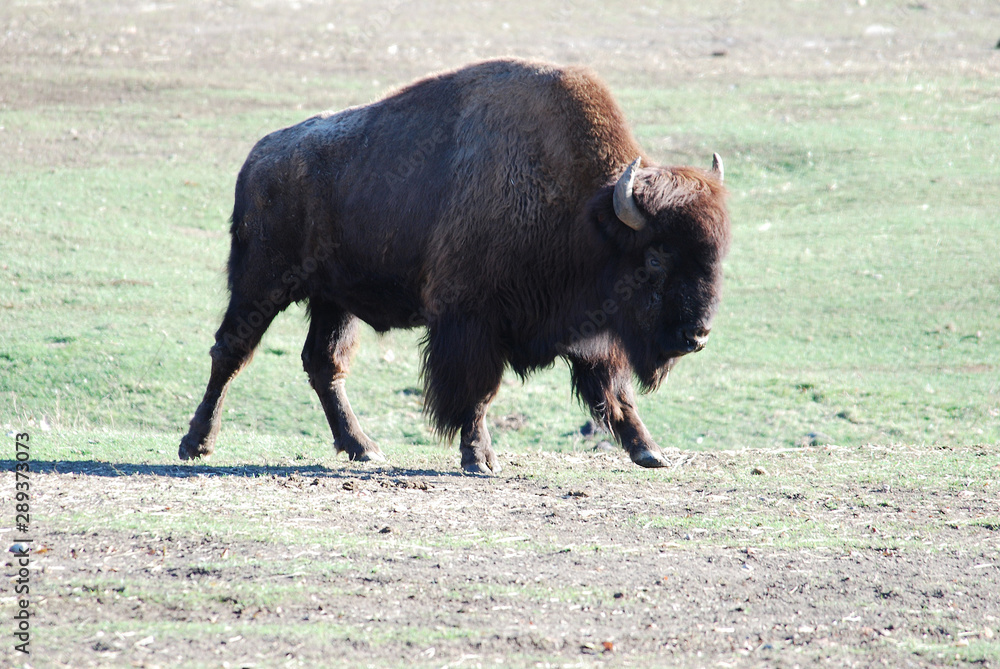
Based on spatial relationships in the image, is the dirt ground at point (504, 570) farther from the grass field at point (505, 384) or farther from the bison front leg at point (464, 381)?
the bison front leg at point (464, 381)

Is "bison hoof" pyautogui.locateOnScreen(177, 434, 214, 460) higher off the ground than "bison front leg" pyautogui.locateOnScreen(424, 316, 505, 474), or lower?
lower

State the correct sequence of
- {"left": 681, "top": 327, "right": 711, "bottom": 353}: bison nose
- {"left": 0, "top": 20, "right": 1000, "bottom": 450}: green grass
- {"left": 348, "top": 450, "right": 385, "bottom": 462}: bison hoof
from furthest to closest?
{"left": 0, "top": 20, "right": 1000, "bottom": 450}: green grass, {"left": 348, "top": 450, "right": 385, "bottom": 462}: bison hoof, {"left": 681, "top": 327, "right": 711, "bottom": 353}: bison nose

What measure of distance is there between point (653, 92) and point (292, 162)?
1563 cm

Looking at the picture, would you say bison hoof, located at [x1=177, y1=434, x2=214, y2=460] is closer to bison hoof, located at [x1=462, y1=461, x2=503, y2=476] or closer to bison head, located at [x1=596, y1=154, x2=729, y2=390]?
bison hoof, located at [x1=462, y1=461, x2=503, y2=476]

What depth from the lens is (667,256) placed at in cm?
597

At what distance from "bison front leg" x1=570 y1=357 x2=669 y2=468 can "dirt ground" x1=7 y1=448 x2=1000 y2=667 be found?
402mm

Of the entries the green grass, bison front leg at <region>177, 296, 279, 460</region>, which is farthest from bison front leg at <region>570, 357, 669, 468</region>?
bison front leg at <region>177, 296, 279, 460</region>

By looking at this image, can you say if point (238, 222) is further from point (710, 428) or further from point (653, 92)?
point (653, 92)

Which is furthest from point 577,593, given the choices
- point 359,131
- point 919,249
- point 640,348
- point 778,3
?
point 778,3

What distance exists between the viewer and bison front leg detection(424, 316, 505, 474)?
6.33 metres

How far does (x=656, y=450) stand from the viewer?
6645 mm

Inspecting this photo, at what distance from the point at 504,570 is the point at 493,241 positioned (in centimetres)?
245

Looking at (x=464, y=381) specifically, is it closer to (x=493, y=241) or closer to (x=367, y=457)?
(x=493, y=241)

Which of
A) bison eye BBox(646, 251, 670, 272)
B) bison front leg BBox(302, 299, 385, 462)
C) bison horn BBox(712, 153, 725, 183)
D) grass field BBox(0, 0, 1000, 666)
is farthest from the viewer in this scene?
bison front leg BBox(302, 299, 385, 462)
